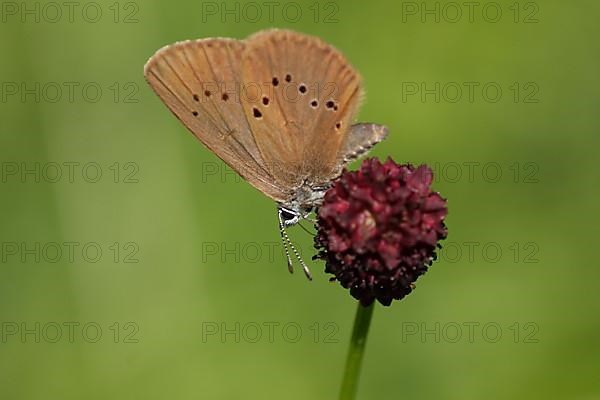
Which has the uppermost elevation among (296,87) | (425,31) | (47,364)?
(425,31)

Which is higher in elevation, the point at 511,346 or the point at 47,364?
the point at 511,346

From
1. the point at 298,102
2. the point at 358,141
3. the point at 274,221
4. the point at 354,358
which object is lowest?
the point at 354,358

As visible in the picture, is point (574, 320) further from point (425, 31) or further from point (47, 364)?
point (47, 364)

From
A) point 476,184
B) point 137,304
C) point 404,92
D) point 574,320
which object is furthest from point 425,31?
point 137,304

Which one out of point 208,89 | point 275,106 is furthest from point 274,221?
point 208,89

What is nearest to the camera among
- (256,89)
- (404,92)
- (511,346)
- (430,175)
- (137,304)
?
(430,175)

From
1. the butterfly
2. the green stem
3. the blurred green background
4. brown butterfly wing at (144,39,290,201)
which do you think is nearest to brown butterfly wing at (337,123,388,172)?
the butterfly

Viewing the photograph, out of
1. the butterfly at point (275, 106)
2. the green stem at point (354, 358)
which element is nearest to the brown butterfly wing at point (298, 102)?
the butterfly at point (275, 106)

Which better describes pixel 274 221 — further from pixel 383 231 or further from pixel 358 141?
pixel 383 231
